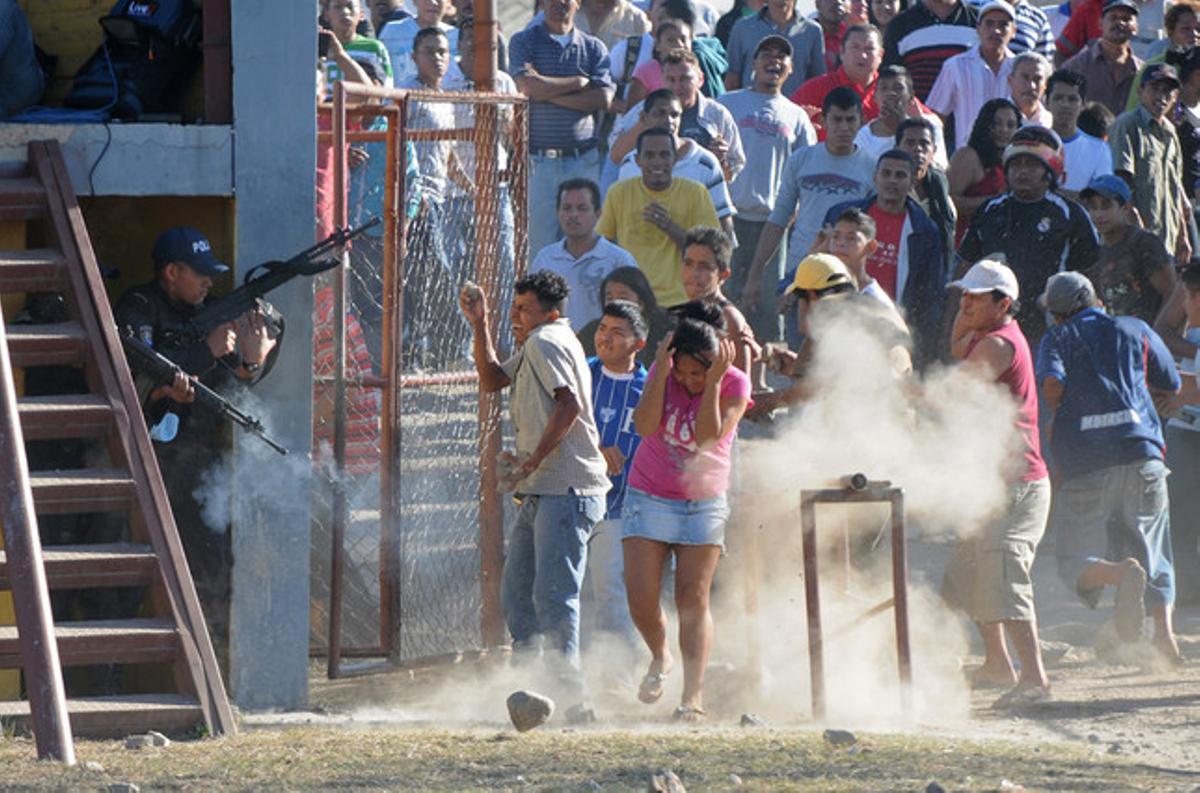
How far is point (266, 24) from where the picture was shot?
888cm

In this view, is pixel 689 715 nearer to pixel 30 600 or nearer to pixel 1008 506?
pixel 1008 506

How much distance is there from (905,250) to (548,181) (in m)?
2.67

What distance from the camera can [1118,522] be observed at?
422 inches

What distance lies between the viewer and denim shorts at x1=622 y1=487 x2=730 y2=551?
884 cm

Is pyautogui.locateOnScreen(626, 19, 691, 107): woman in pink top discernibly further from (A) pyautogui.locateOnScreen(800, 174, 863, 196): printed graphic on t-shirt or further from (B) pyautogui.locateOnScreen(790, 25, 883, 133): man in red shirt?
(A) pyautogui.locateOnScreen(800, 174, 863, 196): printed graphic on t-shirt

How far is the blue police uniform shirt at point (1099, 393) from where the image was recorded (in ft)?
34.9

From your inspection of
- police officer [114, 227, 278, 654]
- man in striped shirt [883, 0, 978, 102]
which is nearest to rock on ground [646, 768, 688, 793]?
police officer [114, 227, 278, 654]

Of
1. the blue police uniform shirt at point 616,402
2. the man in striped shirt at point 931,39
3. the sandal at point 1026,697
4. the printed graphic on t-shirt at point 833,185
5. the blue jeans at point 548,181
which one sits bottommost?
the sandal at point 1026,697

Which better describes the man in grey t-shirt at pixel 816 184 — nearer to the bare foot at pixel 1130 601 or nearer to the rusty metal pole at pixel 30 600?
the bare foot at pixel 1130 601

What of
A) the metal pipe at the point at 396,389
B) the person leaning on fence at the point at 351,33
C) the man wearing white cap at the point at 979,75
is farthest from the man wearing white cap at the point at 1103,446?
the person leaning on fence at the point at 351,33

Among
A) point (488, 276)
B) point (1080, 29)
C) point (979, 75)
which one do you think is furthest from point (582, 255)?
point (1080, 29)

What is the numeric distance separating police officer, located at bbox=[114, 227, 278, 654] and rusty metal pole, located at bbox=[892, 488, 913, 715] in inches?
108

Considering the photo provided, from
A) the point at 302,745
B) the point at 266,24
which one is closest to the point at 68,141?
the point at 266,24

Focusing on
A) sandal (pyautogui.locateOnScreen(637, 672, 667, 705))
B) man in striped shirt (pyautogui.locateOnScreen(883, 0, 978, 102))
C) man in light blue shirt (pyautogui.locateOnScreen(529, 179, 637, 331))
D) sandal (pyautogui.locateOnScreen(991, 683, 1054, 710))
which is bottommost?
sandal (pyautogui.locateOnScreen(991, 683, 1054, 710))
